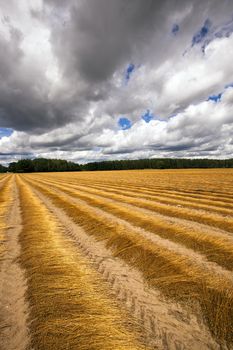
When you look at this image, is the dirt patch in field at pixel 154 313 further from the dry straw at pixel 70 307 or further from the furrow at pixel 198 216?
the furrow at pixel 198 216

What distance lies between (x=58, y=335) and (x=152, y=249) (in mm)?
3739

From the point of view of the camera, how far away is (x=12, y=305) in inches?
146

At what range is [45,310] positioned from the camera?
3508 millimetres

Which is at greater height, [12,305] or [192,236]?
[12,305]

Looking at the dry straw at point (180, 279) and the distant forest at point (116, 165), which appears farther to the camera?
the distant forest at point (116, 165)

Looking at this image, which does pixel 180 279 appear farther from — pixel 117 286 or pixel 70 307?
pixel 70 307

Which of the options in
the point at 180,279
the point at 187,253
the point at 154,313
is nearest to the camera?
the point at 154,313

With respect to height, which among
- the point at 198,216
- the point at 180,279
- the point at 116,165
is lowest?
the point at 116,165

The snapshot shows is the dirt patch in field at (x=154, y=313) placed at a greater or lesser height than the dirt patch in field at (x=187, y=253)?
greater

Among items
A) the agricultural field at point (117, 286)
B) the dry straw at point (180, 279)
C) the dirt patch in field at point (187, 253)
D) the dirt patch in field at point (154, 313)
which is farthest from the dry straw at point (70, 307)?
the dirt patch in field at point (187, 253)

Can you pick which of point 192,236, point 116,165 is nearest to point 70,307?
point 192,236

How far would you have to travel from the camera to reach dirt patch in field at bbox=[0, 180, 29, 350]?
2.93 meters

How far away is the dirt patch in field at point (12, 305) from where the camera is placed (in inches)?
115

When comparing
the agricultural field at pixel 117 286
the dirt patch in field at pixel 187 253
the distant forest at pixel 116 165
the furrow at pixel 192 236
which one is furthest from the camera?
the distant forest at pixel 116 165
